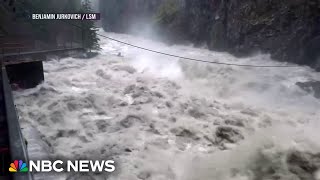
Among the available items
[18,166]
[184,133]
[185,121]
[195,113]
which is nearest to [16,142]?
[18,166]

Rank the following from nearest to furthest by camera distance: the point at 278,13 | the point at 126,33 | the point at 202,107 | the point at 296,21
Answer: the point at 202,107 < the point at 296,21 < the point at 278,13 < the point at 126,33

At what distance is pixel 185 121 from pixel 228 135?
167 centimetres

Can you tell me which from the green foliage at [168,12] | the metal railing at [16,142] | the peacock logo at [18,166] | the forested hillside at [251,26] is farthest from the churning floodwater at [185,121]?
the green foliage at [168,12]

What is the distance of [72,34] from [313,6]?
69.9 ft

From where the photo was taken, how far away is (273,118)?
376 inches

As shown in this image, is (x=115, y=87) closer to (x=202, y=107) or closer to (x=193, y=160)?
(x=202, y=107)

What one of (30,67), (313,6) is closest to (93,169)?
(30,67)

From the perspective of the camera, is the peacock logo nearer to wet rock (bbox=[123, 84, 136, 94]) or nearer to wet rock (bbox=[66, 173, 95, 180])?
wet rock (bbox=[66, 173, 95, 180])

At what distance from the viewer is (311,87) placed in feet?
38.7

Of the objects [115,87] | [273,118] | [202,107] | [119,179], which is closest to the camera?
[119,179]

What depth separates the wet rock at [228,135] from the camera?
820cm

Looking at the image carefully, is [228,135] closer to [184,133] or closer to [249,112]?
[184,133]

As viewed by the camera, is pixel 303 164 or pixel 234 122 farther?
pixel 234 122

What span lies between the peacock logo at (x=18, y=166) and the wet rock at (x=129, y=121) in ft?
15.0
